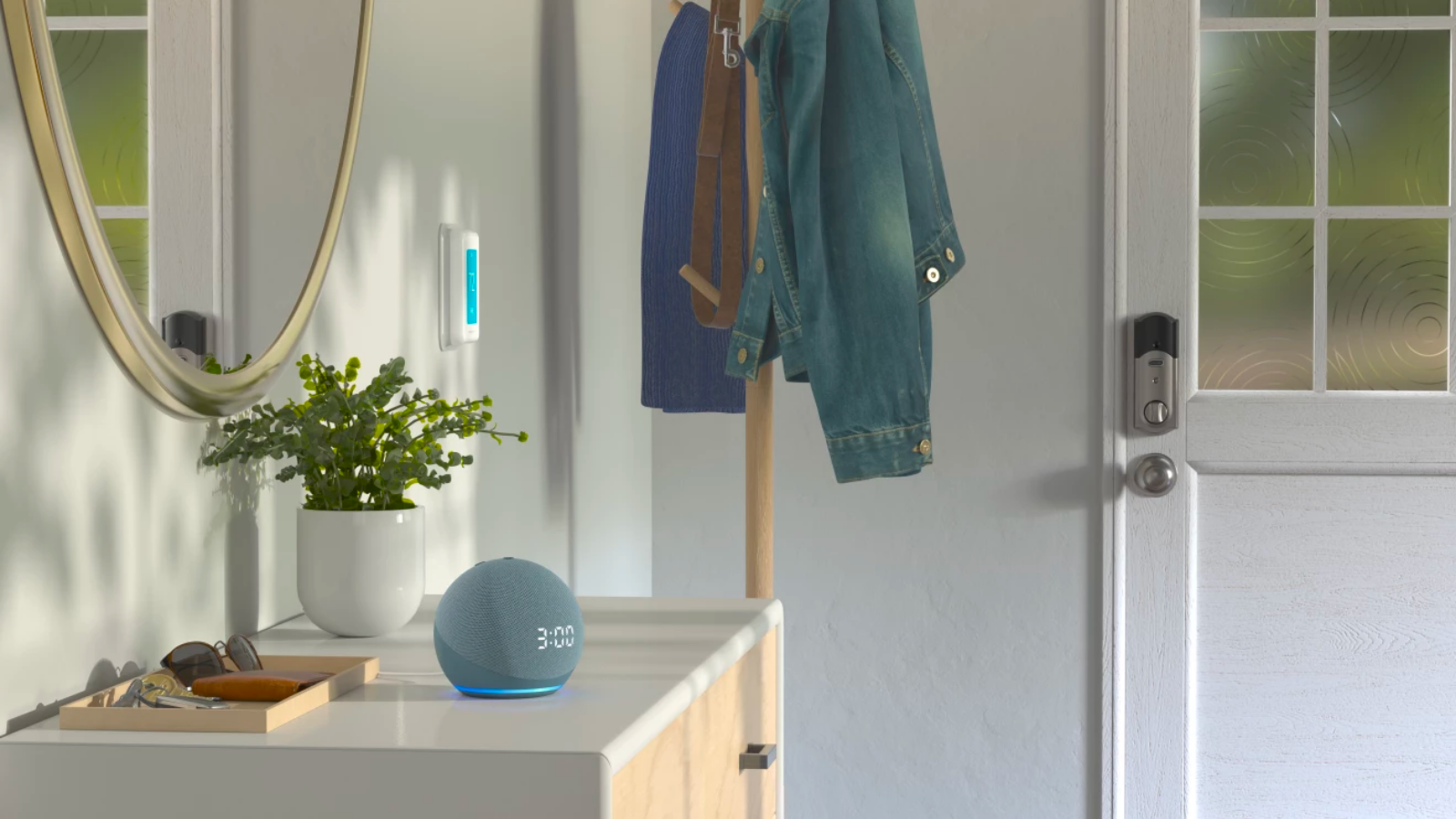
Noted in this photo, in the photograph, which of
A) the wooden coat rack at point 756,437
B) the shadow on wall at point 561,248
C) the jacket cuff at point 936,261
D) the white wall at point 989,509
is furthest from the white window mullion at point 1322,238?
the shadow on wall at point 561,248

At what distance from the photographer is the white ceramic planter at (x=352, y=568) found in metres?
1.02

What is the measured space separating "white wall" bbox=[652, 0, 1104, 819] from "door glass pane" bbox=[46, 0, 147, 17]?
5.60 feet

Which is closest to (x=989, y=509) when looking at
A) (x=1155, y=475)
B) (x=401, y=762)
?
(x=1155, y=475)

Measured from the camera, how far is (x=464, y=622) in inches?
32.6

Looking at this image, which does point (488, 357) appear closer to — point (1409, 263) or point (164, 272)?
point (164, 272)

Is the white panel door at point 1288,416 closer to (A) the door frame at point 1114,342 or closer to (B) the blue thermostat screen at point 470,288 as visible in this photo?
(A) the door frame at point 1114,342

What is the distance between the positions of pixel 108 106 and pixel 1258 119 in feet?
6.81

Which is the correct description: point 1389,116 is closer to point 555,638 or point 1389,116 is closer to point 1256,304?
point 1256,304

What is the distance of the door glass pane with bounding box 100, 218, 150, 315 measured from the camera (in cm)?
83

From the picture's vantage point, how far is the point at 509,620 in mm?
822

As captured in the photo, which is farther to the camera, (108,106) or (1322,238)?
(1322,238)

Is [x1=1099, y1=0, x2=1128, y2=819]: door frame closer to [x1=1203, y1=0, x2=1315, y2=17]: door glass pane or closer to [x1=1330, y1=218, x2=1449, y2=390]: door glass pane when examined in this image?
[x1=1203, y1=0, x2=1315, y2=17]: door glass pane

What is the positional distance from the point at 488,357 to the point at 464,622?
0.84 m

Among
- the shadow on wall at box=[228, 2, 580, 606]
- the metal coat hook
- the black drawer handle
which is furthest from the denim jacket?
the black drawer handle
